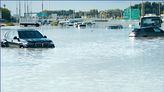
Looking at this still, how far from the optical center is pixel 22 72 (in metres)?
16.5

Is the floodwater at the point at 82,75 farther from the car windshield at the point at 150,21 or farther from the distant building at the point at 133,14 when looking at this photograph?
the distant building at the point at 133,14

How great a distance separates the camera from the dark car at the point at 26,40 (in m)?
29.9

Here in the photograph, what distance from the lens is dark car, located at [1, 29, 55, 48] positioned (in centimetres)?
2992

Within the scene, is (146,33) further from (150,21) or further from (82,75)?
(82,75)

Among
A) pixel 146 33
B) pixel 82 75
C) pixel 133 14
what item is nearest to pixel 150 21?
pixel 146 33

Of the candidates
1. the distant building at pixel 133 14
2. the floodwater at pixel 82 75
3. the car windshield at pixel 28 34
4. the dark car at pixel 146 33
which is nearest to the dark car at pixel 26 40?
the car windshield at pixel 28 34

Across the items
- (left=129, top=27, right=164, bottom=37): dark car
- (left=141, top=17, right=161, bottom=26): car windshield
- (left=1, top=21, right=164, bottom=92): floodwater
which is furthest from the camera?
(left=141, top=17, right=161, bottom=26): car windshield

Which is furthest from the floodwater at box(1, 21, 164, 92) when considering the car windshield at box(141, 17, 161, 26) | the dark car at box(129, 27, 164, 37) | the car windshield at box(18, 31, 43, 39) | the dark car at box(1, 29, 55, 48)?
the car windshield at box(141, 17, 161, 26)

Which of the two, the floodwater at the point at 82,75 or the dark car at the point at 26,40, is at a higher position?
the dark car at the point at 26,40

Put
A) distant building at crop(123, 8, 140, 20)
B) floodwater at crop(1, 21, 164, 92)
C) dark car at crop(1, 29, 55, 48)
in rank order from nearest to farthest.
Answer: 1. floodwater at crop(1, 21, 164, 92)
2. dark car at crop(1, 29, 55, 48)
3. distant building at crop(123, 8, 140, 20)

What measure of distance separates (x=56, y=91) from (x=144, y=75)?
412 centimetres

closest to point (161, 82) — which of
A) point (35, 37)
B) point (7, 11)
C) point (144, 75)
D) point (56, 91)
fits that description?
point (144, 75)

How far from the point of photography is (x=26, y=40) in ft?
98.8

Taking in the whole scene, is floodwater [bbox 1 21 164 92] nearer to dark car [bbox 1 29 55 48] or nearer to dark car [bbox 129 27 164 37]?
dark car [bbox 1 29 55 48]
